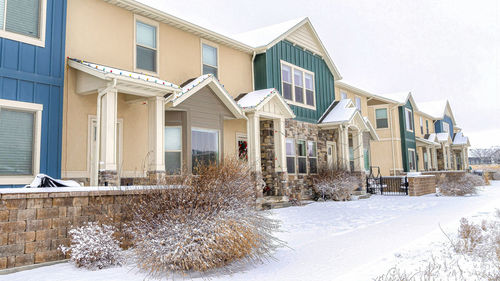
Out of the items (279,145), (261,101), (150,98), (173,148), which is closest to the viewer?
(150,98)

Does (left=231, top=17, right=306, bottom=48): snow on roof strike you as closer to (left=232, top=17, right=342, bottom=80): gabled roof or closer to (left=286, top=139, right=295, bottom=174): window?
(left=232, top=17, right=342, bottom=80): gabled roof

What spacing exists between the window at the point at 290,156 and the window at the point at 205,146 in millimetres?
4206

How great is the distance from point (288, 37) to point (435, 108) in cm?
2508

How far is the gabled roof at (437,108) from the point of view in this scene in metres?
34.0

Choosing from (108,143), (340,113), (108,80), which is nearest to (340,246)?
(108,143)

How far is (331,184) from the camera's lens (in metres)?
15.2

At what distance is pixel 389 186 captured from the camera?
19.1 m

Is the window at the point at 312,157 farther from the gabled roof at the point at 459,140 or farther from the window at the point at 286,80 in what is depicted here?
the gabled roof at the point at 459,140

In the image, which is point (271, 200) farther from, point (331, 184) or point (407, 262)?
point (407, 262)

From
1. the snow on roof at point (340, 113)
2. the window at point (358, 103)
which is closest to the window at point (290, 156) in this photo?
the snow on roof at point (340, 113)

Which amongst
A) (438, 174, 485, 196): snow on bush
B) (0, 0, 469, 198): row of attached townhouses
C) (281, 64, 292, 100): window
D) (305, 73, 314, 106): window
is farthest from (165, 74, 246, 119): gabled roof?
(438, 174, 485, 196): snow on bush

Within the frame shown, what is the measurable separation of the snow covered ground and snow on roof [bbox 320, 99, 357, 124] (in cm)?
625

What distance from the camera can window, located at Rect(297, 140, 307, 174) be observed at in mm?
15602

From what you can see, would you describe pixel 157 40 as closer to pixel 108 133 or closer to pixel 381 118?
pixel 108 133
